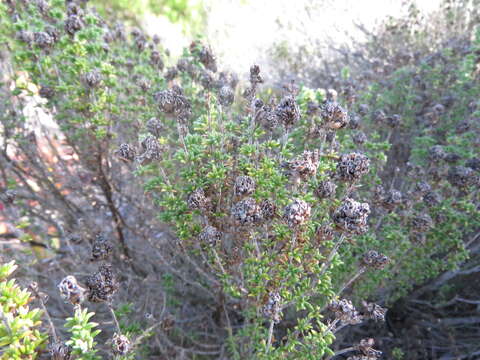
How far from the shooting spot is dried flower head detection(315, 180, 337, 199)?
201 cm

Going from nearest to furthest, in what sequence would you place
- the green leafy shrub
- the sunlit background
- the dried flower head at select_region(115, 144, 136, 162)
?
the green leafy shrub, the dried flower head at select_region(115, 144, 136, 162), the sunlit background

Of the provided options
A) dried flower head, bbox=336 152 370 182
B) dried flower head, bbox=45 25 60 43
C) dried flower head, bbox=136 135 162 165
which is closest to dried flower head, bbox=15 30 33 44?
dried flower head, bbox=45 25 60 43

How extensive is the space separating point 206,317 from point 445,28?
5987mm

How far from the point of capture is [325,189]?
201cm

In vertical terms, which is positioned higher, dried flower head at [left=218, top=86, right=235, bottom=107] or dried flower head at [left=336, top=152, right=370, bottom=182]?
dried flower head at [left=218, top=86, right=235, bottom=107]

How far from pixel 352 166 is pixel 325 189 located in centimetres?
23

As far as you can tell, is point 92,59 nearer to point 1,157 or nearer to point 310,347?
point 1,157

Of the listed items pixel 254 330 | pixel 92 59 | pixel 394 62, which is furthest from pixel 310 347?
pixel 394 62

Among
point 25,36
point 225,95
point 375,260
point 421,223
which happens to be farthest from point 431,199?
point 25,36

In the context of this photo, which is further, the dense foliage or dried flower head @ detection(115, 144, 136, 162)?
dried flower head @ detection(115, 144, 136, 162)

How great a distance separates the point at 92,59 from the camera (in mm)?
2930

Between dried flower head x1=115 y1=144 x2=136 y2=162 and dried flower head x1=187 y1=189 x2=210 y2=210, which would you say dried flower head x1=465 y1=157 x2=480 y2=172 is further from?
dried flower head x1=115 y1=144 x2=136 y2=162

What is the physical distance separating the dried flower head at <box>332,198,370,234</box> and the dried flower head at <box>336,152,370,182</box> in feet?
0.55

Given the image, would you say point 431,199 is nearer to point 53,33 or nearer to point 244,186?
point 244,186
